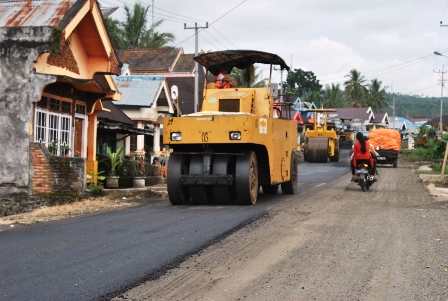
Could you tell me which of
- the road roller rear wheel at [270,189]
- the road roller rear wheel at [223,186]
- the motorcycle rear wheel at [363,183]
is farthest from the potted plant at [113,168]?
the motorcycle rear wheel at [363,183]

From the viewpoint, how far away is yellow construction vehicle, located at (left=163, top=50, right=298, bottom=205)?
13.5 metres

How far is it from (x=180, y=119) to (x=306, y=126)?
54767mm

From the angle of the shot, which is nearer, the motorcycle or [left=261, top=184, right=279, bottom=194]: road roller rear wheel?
[left=261, top=184, right=279, bottom=194]: road roller rear wheel

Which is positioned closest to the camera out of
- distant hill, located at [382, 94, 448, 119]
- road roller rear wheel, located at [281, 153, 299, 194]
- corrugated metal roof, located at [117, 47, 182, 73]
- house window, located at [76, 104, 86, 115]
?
road roller rear wheel, located at [281, 153, 299, 194]

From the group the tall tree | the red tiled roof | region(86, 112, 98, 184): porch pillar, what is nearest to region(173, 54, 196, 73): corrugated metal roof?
region(86, 112, 98, 184): porch pillar

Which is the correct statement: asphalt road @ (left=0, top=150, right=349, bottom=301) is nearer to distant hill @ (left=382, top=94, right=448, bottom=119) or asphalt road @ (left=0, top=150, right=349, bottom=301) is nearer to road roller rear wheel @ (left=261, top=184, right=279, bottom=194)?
road roller rear wheel @ (left=261, top=184, right=279, bottom=194)

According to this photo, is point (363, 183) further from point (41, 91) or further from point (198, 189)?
point (41, 91)

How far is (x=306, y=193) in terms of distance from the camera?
17828 mm

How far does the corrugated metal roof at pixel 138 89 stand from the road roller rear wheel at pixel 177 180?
18.8m

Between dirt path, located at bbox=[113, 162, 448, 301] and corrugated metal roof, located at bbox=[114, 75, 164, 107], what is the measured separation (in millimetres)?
21716

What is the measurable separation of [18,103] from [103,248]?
852 cm

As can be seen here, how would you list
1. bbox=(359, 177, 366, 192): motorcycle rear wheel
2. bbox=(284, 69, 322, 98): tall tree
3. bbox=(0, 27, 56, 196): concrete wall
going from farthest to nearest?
bbox=(284, 69, 322, 98): tall tree, bbox=(359, 177, 366, 192): motorcycle rear wheel, bbox=(0, 27, 56, 196): concrete wall

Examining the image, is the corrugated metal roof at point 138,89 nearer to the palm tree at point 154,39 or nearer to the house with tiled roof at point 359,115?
the palm tree at point 154,39

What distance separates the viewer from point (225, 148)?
46.3ft
